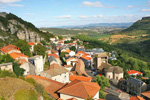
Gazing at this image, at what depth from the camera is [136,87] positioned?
36969mm

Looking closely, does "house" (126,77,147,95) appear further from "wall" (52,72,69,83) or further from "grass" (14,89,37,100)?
"grass" (14,89,37,100)

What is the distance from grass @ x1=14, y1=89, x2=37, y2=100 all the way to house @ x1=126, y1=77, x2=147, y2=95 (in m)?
32.6

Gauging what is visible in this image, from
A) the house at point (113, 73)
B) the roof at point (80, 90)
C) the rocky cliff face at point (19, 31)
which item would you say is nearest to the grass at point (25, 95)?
the roof at point (80, 90)

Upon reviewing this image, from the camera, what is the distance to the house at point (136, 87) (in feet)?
119

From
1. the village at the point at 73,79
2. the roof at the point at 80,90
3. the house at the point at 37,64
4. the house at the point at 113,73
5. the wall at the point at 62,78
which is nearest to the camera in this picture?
the roof at the point at 80,90

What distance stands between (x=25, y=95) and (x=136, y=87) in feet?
110

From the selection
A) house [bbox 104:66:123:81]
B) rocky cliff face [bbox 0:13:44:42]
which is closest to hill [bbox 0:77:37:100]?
house [bbox 104:66:123:81]

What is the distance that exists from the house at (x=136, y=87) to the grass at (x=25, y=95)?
32610 mm

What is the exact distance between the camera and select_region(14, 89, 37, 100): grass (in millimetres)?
11609

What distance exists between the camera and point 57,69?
29.0m

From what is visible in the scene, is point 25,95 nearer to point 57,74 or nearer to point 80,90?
point 80,90

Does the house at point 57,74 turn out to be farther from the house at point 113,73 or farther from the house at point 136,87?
the house at point 136,87

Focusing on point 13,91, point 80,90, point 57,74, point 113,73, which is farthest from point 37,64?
point 113,73

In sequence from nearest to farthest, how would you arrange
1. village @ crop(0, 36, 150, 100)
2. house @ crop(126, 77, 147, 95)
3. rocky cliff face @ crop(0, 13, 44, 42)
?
village @ crop(0, 36, 150, 100) < house @ crop(126, 77, 147, 95) < rocky cliff face @ crop(0, 13, 44, 42)
